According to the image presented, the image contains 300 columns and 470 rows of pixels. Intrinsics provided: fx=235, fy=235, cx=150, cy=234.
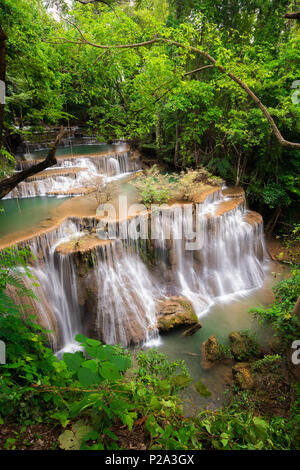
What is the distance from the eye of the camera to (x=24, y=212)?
8.82 m

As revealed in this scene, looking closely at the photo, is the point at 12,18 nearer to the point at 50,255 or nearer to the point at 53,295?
the point at 50,255

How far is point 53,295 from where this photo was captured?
6438mm

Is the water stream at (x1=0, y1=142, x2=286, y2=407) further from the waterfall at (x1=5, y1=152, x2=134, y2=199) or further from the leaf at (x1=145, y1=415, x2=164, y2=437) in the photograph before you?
the leaf at (x1=145, y1=415, x2=164, y2=437)

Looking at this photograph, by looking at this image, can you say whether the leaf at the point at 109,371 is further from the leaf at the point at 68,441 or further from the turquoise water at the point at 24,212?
the turquoise water at the point at 24,212

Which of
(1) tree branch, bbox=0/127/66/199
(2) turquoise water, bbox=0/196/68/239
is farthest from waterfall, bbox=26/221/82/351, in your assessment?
(1) tree branch, bbox=0/127/66/199

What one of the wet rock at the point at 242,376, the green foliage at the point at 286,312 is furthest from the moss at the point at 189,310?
the green foliage at the point at 286,312

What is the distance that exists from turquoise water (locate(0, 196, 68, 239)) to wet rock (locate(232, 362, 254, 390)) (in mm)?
7093

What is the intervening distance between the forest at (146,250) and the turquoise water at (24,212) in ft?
0.36

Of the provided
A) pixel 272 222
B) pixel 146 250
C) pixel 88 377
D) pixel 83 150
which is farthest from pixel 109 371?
pixel 83 150

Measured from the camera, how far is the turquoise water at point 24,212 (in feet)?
25.1

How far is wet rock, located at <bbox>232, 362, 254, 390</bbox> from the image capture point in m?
5.03

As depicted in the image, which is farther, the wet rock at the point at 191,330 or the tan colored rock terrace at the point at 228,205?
the tan colored rock terrace at the point at 228,205

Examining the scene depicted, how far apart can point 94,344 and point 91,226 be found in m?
6.27

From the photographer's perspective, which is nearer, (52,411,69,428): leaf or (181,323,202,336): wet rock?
(52,411,69,428): leaf
